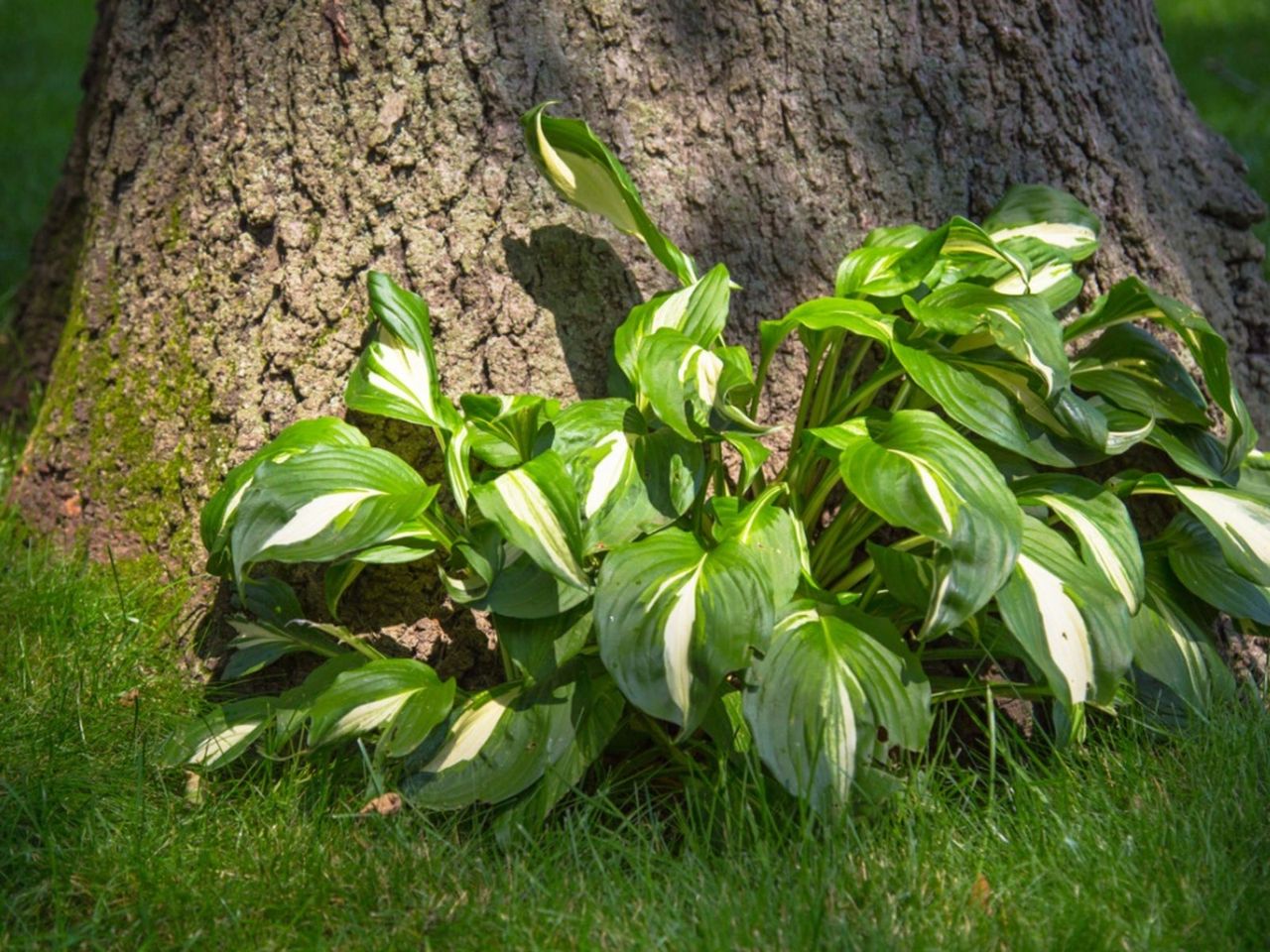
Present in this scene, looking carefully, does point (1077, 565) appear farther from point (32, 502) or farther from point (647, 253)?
point (32, 502)

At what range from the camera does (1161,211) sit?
2951 millimetres

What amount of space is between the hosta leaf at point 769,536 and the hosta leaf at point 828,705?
0.09 m

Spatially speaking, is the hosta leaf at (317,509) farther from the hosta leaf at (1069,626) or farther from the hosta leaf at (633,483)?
the hosta leaf at (1069,626)

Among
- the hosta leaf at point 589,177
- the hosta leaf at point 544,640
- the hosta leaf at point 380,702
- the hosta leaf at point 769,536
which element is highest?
the hosta leaf at point 589,177

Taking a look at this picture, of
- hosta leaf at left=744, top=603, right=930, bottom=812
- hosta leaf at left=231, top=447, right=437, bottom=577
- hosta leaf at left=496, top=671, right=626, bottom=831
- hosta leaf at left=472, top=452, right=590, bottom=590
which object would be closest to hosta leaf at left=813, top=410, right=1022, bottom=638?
hosta leaf at left=744, top=603, right=930, bottom=812

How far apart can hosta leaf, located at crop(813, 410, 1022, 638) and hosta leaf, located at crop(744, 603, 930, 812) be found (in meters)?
0.14

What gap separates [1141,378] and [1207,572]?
0.42m

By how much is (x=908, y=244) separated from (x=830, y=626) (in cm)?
88

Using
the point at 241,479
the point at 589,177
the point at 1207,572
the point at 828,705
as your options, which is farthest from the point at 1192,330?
the point at 241,479

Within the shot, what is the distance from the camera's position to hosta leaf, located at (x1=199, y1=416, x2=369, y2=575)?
91.0 inches

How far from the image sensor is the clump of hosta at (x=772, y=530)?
2010 millimetres

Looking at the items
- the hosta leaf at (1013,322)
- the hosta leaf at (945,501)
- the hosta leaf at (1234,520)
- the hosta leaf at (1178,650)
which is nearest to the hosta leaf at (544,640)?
the hosta leaf at (945,501)

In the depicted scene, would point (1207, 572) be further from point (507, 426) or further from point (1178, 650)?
point (507, 426)

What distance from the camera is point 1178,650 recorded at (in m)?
2.35
